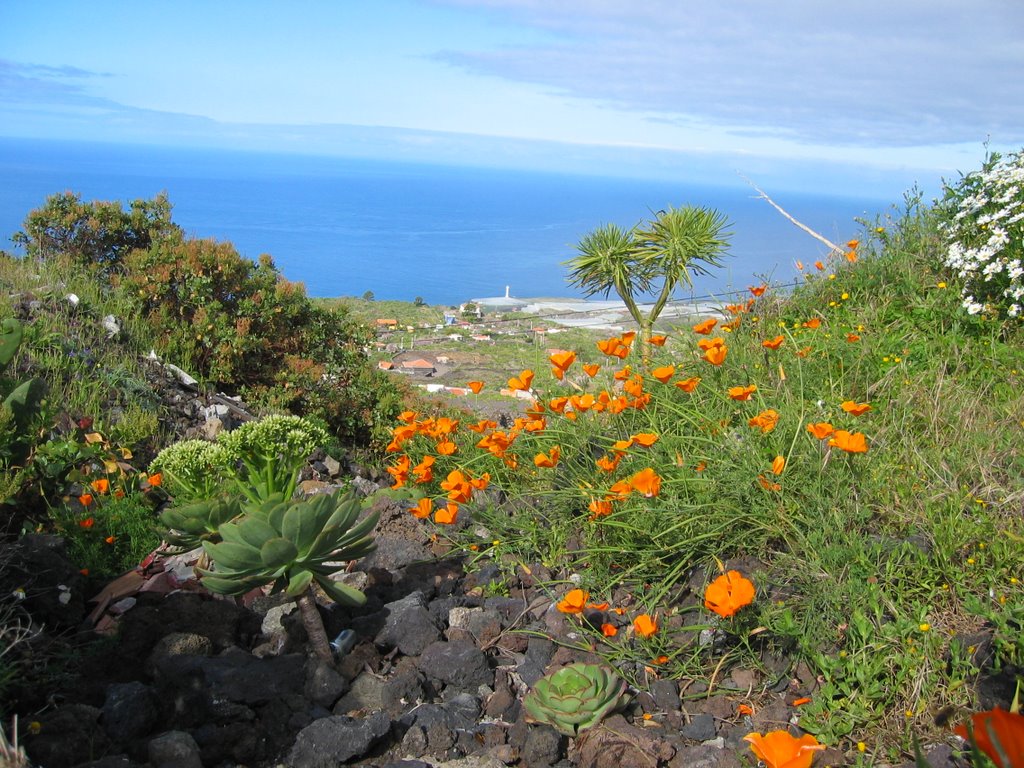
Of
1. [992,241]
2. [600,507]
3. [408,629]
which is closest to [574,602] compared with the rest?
[600,507]

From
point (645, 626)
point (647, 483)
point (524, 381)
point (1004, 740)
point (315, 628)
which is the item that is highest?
point (1004, 740)

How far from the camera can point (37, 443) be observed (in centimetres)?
401

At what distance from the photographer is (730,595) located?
7.80 ft

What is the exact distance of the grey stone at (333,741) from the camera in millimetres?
2322

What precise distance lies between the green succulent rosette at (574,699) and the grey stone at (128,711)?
1118 millimetres

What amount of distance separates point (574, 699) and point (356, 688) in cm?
75

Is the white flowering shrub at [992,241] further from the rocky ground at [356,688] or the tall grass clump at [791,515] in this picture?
the rocky ground at [356,688]

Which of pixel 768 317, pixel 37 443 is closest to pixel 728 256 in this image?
pixel 768 317

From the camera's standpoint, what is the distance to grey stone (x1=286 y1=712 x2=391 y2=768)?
7.62 feet

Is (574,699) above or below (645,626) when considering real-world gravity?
below

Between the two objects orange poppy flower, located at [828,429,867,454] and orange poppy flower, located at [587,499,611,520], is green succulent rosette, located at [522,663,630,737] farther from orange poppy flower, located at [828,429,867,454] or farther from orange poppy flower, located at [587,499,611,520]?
orange poppy flower, located at [828,429,867,454]

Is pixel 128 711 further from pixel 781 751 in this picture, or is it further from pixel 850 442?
pixel 850 442

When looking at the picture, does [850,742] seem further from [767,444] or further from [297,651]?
[297,651]

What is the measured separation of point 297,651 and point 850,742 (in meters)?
1.83
